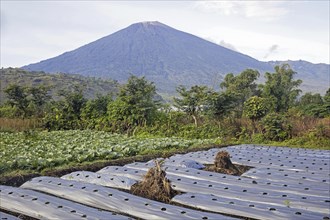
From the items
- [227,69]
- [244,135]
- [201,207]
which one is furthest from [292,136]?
[227,69]

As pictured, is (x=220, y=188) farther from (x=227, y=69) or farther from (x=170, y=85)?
(x=227, y=69)

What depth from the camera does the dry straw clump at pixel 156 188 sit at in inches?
172

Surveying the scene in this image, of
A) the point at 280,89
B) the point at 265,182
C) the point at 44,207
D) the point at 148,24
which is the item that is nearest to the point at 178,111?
the point at 280,89

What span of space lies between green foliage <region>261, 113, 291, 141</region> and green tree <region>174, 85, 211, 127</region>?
7.50 ft

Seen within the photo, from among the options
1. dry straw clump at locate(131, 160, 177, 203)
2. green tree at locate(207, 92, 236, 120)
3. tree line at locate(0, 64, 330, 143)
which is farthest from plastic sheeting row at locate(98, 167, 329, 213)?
green tree at locate(207, 92, 236, 120)

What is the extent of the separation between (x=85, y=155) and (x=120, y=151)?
3.51ft

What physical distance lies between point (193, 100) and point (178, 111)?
837 mm

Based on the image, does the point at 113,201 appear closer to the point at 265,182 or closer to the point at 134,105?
the point at 265,182

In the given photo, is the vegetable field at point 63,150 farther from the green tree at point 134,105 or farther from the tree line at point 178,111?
the tree line at point 178,111

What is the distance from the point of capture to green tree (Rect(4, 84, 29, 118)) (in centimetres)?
1670

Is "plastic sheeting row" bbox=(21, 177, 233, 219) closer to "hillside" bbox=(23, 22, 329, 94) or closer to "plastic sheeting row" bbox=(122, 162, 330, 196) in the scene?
"plastic sheeting row" bbox=(122, 162, 330, 196)

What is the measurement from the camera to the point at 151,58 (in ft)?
347

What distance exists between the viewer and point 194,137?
40.4ft

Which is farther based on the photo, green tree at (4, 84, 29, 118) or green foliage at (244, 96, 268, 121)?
green tree at (4, 84, 29, 118)
